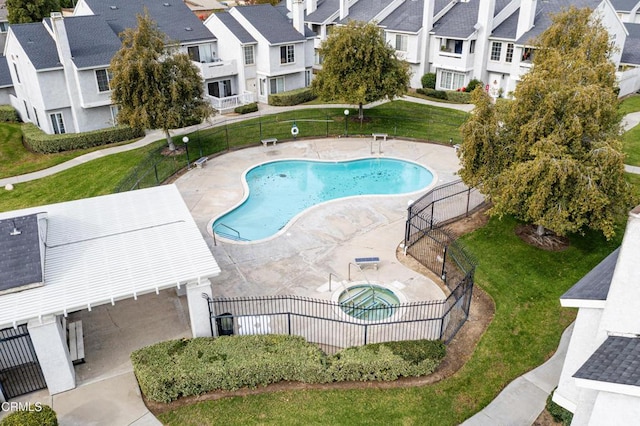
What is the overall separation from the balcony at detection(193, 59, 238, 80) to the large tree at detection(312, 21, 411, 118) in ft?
35.6

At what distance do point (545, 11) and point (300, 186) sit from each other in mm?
30283

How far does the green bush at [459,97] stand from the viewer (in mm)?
43481

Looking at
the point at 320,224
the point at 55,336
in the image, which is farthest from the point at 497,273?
the point at 55,336

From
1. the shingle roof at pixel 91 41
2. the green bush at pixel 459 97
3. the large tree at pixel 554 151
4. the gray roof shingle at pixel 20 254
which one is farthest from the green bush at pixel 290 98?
the gray roof shingle at pixel 20 254

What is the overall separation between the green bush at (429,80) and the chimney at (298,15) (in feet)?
40.6

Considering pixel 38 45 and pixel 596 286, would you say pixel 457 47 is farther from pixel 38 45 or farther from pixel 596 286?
pixel 596 286

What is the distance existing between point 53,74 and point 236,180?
15773mm

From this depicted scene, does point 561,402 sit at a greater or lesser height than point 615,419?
lesser

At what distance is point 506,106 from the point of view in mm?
21000

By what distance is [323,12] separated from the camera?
5659 centimetres

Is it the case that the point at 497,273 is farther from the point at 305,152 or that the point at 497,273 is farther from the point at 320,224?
the point at 305,152

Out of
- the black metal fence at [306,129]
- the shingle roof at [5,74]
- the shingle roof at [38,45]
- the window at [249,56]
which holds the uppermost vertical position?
the shingle roof at [38,45]

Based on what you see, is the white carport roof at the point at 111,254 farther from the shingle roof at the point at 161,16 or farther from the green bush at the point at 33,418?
the shingle roof at the point at 161,16

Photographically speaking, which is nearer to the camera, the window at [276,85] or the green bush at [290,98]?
the green bush at [290,98]
